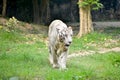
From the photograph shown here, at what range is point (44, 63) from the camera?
11.3 metres

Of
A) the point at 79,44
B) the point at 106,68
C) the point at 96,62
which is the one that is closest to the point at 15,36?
the point at 79,44

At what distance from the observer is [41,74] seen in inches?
379

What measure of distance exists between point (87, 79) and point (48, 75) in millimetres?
926

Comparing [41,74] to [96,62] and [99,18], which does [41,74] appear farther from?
[99,18]

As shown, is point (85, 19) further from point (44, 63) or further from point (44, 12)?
point (44, 12)

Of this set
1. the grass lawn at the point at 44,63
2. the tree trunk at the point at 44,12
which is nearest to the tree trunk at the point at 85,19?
the grass lawn at the point at 44,63

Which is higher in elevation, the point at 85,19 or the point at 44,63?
the point at 85,19

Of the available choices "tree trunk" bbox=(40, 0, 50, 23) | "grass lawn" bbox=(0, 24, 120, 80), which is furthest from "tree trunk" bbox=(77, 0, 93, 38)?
"tree trunk" bbox=(40, 0, 50, 23)

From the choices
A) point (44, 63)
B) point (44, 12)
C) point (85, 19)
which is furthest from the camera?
point (44, 12)

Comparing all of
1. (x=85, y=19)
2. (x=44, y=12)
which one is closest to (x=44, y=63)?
(x=85, y=19)

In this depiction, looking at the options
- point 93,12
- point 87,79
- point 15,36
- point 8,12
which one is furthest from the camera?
point 93,12

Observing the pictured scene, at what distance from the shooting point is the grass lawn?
374 inches

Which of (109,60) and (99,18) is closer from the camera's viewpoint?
(109,60)

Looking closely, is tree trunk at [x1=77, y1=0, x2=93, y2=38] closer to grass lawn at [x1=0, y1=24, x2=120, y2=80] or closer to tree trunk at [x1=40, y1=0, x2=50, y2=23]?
grass lawn at [x1=0, y1=24, x2=120, y2=80]
